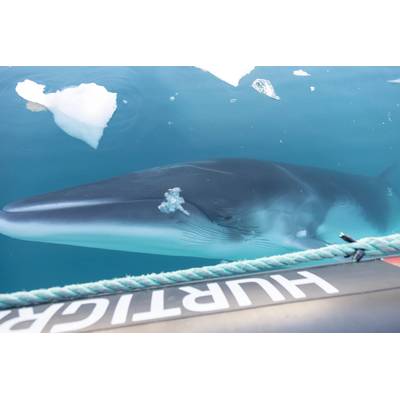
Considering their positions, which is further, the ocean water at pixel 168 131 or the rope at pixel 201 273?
the ocean water at pixel 168 131

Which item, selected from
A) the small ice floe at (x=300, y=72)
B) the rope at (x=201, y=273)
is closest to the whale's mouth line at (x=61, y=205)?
the rope at (x=201, y=273)

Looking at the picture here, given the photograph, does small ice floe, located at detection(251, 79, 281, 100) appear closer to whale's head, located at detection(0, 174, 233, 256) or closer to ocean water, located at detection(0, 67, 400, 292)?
ocean water, located at detection(0, 67, 400, 292)

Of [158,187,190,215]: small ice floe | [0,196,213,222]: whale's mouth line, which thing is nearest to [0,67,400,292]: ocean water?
[0,196,213,222]: whale's mouth line

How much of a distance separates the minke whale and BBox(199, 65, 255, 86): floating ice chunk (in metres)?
0.86

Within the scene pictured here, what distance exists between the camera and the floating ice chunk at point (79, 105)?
12.0ft

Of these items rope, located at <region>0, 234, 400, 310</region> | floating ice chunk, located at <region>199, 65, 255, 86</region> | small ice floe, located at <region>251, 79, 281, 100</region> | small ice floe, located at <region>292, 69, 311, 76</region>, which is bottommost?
rope, located at <region>0, 234, 400, 310</region>

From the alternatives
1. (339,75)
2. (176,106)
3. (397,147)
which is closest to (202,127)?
(176,106)

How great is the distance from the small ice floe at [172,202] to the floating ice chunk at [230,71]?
1276mm

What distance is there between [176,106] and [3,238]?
7.50 feet

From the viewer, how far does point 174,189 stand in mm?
3557

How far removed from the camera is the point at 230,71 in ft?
11.5

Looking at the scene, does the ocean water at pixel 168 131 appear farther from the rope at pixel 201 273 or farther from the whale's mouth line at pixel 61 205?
the rope at pixel 201 273

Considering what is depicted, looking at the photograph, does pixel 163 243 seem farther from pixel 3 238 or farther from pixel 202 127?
pixel 3 238

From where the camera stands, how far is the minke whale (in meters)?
3.43
